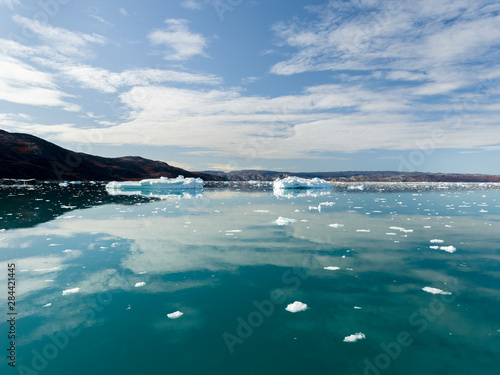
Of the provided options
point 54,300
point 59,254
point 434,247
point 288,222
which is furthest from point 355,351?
point 288,222

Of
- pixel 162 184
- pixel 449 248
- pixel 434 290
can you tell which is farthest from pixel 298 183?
pixel 434 290

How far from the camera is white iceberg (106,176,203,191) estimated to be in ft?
152

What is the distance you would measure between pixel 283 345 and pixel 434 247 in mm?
7634

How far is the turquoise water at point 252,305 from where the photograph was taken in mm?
3533

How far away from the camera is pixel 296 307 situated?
16.1 ft

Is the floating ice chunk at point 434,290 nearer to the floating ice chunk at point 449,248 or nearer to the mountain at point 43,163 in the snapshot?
the floating ice chunk at point 449,248

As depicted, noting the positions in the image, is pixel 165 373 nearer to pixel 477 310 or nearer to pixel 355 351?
pixel 355 351

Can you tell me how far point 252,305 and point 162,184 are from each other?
4410cm

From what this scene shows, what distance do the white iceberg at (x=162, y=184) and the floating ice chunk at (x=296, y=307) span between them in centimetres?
4384

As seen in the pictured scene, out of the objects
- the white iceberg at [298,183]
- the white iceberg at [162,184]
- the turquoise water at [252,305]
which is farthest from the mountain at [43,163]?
the turquoise water at [252,305]

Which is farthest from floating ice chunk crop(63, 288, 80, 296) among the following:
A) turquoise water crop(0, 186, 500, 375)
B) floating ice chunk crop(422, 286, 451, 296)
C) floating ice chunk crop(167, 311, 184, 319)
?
floating ice chunk crop(422, 286, 451, 296)

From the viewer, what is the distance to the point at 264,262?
7547mm

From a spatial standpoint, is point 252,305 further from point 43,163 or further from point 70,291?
point 43,163

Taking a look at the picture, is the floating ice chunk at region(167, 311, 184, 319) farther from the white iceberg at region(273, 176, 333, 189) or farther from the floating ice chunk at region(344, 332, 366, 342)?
the white iceberg at region(273, 176, 333, 189)
